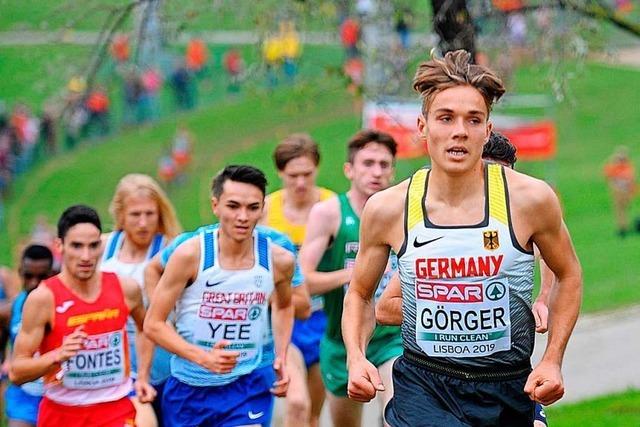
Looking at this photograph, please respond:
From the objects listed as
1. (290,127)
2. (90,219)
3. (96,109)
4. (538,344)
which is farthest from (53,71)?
(290,127)

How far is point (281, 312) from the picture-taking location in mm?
7551

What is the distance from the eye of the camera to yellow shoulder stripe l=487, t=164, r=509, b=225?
4926mm

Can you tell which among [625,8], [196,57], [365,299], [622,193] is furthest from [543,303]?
[196,57]

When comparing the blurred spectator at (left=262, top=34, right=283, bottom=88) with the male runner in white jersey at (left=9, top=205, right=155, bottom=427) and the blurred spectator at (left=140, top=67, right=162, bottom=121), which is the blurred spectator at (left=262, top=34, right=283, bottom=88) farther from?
the blurred spectator at (left=140, top=67, right=162, bottom=121)

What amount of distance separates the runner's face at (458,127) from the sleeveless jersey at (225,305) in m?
2.36

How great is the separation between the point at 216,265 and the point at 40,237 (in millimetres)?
15710

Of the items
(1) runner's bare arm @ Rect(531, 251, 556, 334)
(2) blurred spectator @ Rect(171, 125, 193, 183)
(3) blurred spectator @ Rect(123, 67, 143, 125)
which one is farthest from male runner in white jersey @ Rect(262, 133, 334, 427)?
(2) blurred spectator @ Rect(171, 125, 193, 183)

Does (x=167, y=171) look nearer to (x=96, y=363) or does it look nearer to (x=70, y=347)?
(x=96, y=363)

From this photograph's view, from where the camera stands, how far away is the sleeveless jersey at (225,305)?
7.05 metres

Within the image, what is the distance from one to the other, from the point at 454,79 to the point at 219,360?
8.12 ft

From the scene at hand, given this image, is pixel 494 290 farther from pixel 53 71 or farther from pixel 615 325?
pixel 615 325

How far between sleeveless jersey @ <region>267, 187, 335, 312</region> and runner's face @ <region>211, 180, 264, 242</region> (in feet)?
6.96

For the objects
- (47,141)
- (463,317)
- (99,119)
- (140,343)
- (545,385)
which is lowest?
(545,385)

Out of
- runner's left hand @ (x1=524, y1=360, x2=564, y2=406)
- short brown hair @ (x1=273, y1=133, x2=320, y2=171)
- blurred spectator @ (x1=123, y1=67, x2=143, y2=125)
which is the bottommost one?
runner's left hand @ (x1=524, y1=360, x2=564, y2=406)
